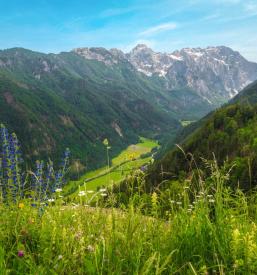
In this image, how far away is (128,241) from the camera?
5.39 metres

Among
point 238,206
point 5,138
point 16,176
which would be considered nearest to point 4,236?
point 16,176

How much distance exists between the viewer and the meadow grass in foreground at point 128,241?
4.75 metres

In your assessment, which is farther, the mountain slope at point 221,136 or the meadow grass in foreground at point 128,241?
the mountain slope at point 221,136

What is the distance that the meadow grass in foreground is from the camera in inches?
187

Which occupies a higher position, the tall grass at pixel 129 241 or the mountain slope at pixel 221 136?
the tall grass at pixel 129 241

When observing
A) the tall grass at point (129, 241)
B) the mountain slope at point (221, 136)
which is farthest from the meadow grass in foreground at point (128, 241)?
the mountain slope at point (221, 136)

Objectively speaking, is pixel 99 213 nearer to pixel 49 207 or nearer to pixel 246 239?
pixel 49 207

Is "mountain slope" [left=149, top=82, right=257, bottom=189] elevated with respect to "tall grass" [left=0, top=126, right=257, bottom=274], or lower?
lower

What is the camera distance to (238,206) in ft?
21.6

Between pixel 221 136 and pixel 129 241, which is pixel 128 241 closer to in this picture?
pixel 129 241

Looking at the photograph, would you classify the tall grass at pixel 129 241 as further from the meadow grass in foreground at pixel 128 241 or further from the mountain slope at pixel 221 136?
the mountain slope at pixel 221 136

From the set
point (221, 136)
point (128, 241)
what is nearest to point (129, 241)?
point (128, 241)

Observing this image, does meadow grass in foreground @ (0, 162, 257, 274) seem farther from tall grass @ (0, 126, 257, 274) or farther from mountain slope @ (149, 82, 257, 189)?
mountain slope @ (149, 82, 257, 189)

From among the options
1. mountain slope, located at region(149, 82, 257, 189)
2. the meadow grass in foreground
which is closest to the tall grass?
the meadow grass in foreground
